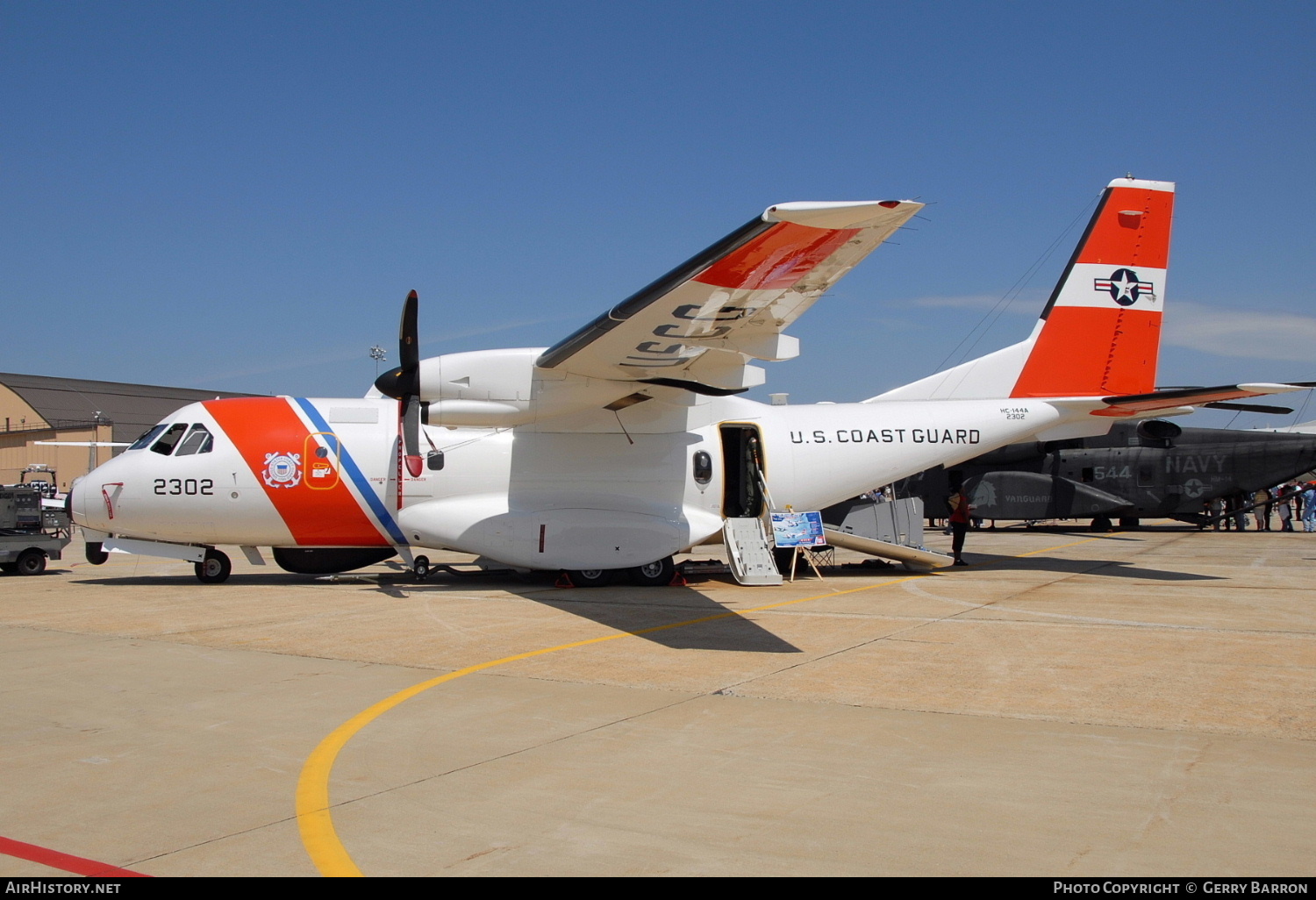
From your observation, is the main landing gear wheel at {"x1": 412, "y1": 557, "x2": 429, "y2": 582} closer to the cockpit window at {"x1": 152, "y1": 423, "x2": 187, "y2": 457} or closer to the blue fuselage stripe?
the blue fuselage stripe

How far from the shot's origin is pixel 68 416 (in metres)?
58.0

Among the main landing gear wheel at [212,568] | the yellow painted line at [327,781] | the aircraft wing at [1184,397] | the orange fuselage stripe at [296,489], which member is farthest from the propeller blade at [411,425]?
the aircraft wing at [1184,397]

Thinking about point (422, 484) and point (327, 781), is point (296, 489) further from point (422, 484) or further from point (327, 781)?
point (327, 781)

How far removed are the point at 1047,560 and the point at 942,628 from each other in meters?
9.47

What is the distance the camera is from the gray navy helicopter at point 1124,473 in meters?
26.6

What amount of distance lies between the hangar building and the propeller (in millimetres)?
43422

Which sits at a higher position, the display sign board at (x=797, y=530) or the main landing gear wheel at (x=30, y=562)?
the display sign board at (x=797, y=530)

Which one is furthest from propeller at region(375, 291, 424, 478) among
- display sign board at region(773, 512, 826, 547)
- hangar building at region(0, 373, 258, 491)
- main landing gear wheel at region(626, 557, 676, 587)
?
hangar building at region(0, 373, 258, 491)

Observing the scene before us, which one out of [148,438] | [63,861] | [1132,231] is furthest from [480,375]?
[1132,231]

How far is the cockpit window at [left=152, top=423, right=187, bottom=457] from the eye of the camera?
1434 centimetres

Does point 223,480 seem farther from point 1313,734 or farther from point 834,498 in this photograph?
point 1313,734

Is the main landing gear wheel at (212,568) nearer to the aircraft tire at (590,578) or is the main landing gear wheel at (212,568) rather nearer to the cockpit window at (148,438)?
the cockpit window at (148,438)

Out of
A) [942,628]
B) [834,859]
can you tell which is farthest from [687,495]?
[834,859]

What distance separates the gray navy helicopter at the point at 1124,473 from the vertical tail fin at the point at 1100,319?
10.4m
